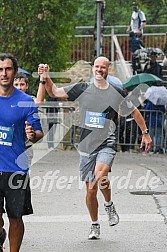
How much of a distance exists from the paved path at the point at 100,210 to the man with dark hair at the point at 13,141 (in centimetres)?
106

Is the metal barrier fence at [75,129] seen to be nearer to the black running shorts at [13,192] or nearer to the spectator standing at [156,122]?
the spectator standing at [156,122]

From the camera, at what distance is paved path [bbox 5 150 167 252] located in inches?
317

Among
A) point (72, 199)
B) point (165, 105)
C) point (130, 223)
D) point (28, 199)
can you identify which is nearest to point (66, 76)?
point (165, 105)

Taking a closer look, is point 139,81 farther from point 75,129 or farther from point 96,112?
point 96,112

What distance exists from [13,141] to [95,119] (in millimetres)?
1708

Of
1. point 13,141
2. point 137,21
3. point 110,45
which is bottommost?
point 13,141

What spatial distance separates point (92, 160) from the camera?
27.6 ft

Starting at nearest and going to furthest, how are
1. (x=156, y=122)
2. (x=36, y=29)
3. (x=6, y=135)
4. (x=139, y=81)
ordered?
(x=6, y=135), (x=156, y=122), (x=139, y=81), (x=36, y=29)

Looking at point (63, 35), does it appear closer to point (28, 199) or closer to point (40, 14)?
point (40, 14)

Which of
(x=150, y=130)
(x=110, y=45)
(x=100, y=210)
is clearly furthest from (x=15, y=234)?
(x=110, y=45)

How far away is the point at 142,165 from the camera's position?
15094mm

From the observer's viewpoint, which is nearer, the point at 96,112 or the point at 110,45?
the point at 96,112

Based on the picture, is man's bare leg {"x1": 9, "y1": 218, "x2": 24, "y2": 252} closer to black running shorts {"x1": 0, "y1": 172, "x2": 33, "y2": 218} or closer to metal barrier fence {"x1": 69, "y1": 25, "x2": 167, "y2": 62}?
black running shorts {"x1": 0, "y1": 172, "x2": 33, "y2": 218}

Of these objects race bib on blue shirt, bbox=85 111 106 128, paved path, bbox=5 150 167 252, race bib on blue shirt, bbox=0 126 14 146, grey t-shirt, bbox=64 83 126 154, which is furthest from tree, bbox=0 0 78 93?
race bib on blue shirt, bbox=0 126 14 146
